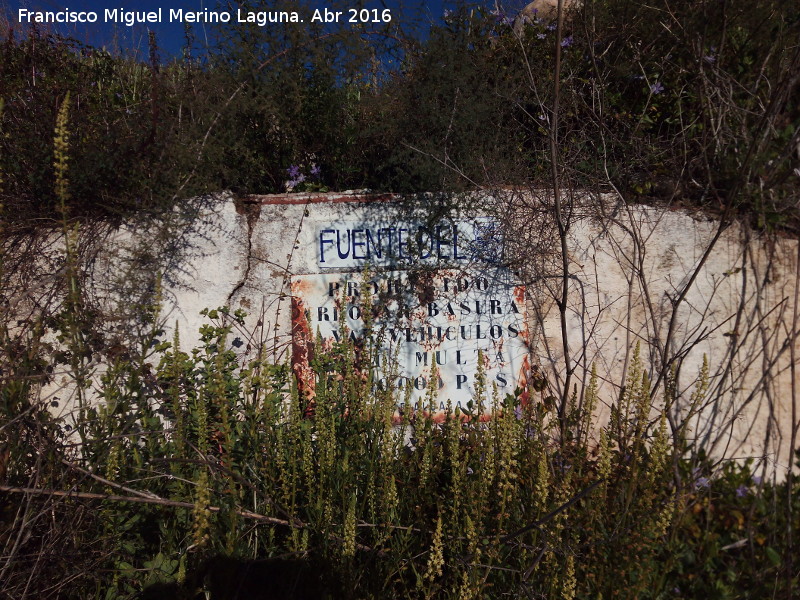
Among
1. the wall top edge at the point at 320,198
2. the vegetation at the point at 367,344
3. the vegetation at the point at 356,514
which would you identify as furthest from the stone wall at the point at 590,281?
the vegetation at the point at 356,514

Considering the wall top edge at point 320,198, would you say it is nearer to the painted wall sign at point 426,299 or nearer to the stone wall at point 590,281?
the stone wall at point 590,281

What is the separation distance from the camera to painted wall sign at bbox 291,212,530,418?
336 centimetres

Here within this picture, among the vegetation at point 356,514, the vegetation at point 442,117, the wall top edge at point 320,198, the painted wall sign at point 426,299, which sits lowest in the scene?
the vegetation at point 356,514

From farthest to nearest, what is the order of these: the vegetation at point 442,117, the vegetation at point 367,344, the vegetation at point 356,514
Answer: the vegetation at point 442,117
the vegetation at point 367,344
the vegetation at point 356,514

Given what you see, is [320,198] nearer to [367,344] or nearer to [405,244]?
[405,244]

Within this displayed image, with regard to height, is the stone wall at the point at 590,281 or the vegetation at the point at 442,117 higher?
the vegetation at the point at 442,117

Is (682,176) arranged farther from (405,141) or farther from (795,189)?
(405,141)

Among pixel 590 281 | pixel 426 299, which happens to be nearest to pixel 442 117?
pixel 426 299

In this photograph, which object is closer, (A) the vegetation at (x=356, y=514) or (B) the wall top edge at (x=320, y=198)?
(A) the vegetation at (x=356, y=514)

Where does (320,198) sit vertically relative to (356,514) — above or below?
above

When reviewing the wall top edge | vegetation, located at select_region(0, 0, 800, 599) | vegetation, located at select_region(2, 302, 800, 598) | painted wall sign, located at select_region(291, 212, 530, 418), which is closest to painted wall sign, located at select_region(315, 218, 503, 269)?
painted wall sign, located at select_region(291, 212, 530, 418)

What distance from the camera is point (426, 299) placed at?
11.1 feet

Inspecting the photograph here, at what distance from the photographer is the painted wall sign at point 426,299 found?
3357 millimetres

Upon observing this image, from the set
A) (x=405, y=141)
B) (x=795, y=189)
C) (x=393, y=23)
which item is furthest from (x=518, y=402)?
(x=393, y=23)
